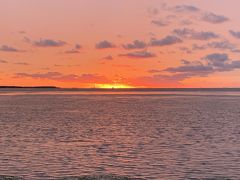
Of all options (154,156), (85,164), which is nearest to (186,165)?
(154,156)

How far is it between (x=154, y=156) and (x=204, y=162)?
Answer: 4441 mm

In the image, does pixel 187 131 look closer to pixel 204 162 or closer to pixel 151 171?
pixel 204 162

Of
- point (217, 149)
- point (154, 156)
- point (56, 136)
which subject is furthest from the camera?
point (56, 136)

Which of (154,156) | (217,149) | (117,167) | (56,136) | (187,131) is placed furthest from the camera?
(187,131)

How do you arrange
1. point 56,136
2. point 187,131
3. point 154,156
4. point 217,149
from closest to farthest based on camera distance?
point 154,156, point 217,149, point 56,136, point 187,131

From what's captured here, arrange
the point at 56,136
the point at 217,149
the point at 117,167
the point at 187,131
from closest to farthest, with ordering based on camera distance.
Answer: the point at 117,167 → the point at 217,149 → the point at 56,136 → the point at 187,131

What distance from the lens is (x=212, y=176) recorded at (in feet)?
94.0

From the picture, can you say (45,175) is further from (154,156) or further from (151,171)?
(154,156)

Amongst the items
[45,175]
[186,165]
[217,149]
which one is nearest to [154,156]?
[186,165]

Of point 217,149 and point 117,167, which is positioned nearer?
point 117,167

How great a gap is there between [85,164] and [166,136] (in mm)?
19836

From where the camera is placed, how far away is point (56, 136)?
1991 inches

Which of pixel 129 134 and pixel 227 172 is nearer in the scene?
pixel 227 172

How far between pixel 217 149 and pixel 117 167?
1234 cm
